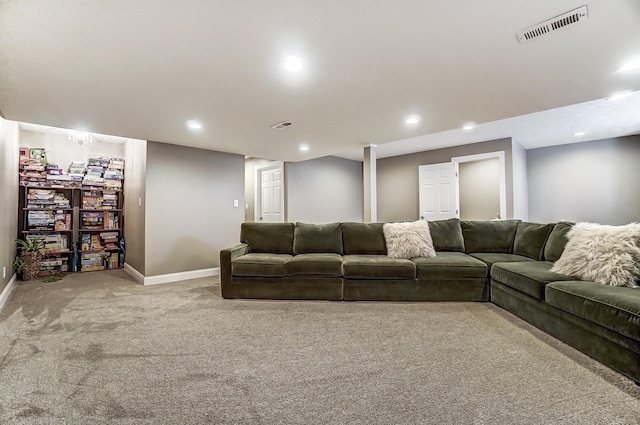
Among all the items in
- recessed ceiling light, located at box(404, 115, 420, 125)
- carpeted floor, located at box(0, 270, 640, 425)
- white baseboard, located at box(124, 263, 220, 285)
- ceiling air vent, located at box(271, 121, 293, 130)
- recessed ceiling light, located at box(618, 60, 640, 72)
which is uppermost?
recessed ceiling light, located at box(404, 115, 420, 125)

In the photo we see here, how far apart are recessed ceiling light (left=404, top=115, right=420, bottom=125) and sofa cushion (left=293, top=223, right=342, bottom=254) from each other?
5.38 ft

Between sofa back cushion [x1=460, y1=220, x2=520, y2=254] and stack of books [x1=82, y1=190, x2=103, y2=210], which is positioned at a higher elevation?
stack of books [x1=82, y1=190, x2=103, y2=210]

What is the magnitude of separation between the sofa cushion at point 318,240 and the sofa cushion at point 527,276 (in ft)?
6.09

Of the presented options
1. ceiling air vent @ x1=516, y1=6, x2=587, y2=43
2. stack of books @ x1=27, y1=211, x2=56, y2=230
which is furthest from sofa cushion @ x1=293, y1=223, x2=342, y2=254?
stack of books @ x1=27, y1=211, x2=56, y2=230

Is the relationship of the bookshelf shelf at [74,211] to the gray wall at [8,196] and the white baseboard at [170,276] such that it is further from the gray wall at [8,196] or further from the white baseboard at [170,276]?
the white baseboard at [170,276]

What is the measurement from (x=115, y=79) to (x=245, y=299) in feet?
8.14

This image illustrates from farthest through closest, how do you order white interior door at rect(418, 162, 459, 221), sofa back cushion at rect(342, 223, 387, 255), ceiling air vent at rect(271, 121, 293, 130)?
white interior door at rect(418, 162, 459, 221), sofa back cushion at rect(342, 223, 387, 255), ceiling air vent at rect(271, 121, 293, 130)

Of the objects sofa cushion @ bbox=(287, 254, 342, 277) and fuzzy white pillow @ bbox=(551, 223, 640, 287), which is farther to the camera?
sofa cushion @ bbox=(287, 254, 342, 277)

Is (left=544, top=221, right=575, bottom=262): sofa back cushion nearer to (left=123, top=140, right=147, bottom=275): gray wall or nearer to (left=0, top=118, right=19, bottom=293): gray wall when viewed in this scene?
(left=123, top=140, right=147, bottom=275): gray wall

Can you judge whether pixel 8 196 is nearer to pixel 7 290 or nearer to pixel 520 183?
pixel 7 290

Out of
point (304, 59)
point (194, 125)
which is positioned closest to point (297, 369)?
point (304, 59)

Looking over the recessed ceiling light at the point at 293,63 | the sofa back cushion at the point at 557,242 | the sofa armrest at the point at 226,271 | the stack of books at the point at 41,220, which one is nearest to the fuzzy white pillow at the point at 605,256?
the sofa back cushion at the point at 557,242

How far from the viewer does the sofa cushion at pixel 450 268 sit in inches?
125

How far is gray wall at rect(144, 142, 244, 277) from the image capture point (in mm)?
4242
